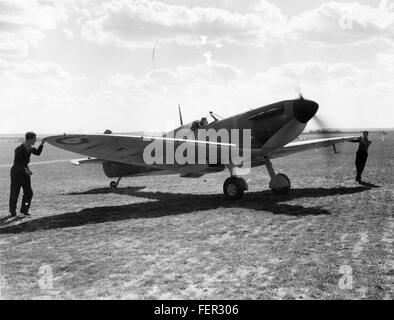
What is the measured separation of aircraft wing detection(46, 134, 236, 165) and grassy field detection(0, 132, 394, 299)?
4.66ft

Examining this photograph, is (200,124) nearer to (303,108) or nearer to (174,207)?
(174,207)

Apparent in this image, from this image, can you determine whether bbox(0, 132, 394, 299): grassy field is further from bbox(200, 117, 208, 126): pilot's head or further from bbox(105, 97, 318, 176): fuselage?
bbox(200, 117, 208, 126): pilot's head

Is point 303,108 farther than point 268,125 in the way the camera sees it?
No

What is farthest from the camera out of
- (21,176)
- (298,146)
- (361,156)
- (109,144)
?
(361,156)

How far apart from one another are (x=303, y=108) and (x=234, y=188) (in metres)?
2.82

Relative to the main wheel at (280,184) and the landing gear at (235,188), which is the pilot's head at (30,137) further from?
the main wheel at (280,184)

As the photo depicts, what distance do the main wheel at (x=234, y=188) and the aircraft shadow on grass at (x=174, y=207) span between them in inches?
7.7

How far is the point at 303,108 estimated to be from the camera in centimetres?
1042

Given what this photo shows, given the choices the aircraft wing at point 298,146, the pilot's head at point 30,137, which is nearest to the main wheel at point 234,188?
the aircraft wing at point 298,146

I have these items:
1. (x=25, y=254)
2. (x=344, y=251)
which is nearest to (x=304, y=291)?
(x=344, y=251)

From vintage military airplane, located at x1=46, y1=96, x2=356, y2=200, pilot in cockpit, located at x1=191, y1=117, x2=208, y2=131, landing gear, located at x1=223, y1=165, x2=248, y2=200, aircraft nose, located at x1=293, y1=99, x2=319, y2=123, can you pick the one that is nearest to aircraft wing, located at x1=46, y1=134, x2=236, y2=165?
vintage military airplane, located at x1=46, y1=96, x2=356, y2=200

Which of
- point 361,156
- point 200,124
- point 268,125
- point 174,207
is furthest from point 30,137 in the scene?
point 361,156

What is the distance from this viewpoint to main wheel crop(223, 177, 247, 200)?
11008 millimetres

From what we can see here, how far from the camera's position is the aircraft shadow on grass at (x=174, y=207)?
28.0 ft
